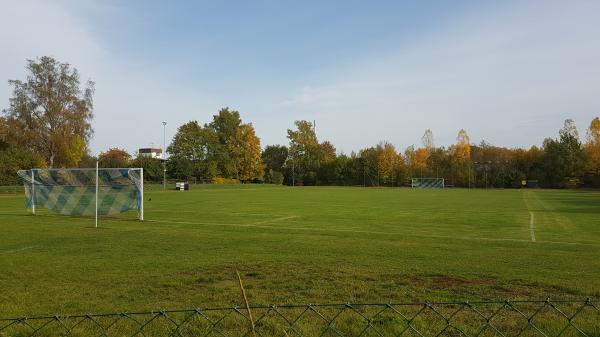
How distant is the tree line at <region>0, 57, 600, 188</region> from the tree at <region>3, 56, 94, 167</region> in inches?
4.1

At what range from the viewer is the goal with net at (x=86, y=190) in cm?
1977

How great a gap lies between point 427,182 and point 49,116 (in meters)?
64.1

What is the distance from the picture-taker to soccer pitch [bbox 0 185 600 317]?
21.9ft

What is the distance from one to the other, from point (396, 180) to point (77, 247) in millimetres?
87206

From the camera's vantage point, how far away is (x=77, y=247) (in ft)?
38.2

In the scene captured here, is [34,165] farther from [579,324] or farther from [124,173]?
[579,324]

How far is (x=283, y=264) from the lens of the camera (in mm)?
9188

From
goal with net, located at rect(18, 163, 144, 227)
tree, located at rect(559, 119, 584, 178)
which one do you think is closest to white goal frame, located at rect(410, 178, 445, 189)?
tree, located at rect(559, 119, 584, 178)

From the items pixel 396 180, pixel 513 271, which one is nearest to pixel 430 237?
pixel 513 271

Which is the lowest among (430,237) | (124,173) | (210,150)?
(430,237)

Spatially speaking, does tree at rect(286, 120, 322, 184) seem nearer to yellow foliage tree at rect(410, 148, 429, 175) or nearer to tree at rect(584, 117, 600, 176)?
yellow foliage tree at rect(410, 148, 429, 175)

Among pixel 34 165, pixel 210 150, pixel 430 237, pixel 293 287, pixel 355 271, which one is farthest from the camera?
pixel 210 150

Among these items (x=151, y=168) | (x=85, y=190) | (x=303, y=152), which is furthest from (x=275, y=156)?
(x=85, y=190)

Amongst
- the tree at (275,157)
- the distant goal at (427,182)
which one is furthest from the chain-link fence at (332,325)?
the tree at (275,157)
